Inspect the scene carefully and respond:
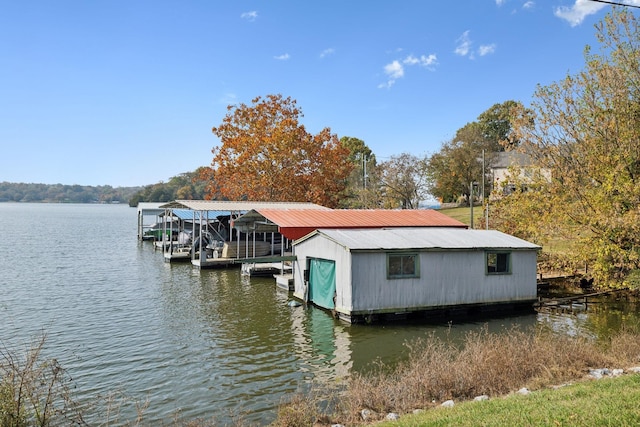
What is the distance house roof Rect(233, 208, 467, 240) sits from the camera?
2995 centimetres

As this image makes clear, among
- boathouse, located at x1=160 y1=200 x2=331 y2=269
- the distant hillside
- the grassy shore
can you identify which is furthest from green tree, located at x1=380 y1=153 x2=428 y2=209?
the distant hillside

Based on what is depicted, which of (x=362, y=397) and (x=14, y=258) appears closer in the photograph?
(x=362, y=397)

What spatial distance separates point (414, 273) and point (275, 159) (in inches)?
1316

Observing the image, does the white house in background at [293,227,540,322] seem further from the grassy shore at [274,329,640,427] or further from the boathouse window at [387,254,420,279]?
the grassy shore at [274,329,640,427]

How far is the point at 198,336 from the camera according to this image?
59.4 feet

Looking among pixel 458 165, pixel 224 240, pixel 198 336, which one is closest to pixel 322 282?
pixel 198 336

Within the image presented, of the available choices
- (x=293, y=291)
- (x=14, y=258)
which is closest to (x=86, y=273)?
(x=14, y=258)

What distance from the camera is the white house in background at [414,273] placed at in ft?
64.4

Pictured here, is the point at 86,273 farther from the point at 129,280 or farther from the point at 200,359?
the point at 200,359

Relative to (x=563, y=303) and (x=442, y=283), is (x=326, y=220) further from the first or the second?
(x=563, y=303)

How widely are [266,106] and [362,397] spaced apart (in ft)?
156

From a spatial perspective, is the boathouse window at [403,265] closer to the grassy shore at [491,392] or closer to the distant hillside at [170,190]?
the grassy shore at [491,392]

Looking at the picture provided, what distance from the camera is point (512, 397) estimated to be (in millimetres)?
9695

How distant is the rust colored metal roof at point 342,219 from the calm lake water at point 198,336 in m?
3.95
